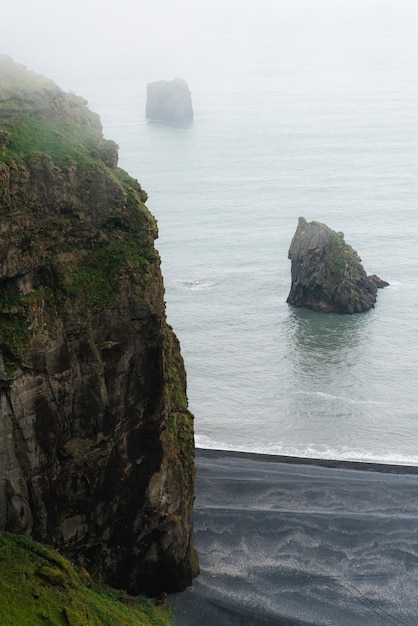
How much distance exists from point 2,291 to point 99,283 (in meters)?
4.21

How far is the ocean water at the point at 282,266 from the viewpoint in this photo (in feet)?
242

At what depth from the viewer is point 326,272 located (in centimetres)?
9344

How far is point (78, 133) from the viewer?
4284cm

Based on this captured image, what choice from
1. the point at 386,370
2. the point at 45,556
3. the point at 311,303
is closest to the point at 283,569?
the point at 45,556

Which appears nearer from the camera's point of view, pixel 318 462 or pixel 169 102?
pixel 318 462

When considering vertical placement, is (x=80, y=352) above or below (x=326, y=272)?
above

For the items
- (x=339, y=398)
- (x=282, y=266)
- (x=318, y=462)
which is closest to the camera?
(x=318, y=462)

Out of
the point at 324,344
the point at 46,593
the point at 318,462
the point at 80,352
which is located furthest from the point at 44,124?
the point at 324,344

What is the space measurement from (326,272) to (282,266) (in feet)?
51.1

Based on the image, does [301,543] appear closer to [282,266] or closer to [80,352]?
[80,352]

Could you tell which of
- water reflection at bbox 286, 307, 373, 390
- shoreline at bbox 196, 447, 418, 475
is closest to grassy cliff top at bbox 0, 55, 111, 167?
shoreline at bbox 196, 447, 418, 475

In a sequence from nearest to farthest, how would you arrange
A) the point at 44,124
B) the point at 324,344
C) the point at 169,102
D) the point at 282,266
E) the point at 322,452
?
1. the point at 44,124
2. the point at 322,452
3. the point at 324,344
4. the point at 282,266
5. the point at 169,102

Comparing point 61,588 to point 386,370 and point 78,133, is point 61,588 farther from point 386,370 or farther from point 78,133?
point 386,370

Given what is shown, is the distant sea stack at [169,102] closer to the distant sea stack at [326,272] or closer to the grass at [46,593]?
the distant sea stack at [326,272]
